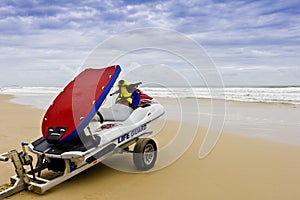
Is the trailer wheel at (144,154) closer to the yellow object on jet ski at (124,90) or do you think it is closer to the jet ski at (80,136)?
the jet ski at (80,136)

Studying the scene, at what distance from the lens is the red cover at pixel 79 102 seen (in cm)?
403

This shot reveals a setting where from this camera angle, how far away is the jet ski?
3881 millimetres

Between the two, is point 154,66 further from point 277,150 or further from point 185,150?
point 277,150

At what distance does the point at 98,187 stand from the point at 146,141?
1158mm

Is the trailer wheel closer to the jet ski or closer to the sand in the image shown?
the jet ski

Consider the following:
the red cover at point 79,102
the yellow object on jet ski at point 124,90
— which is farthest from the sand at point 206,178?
the yellow object on jet ski at point 124,90

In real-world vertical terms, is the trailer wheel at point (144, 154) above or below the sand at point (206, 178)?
A: above

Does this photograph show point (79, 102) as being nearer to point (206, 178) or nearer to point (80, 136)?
point (80, 136)

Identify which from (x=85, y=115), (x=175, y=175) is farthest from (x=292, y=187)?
(x=85, y=115)

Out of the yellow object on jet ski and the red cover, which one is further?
the yellow object on jet ski

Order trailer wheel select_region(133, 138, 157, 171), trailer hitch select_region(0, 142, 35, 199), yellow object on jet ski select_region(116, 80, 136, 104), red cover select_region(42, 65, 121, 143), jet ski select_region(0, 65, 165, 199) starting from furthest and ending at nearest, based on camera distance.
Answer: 1. yellow object on jet ski select_region(116, 80, 136, 104)
2. trailer wheel select_region(133, 138, 157, 171)
3. red cover select_region(42, 65, 121, 143)
4. jet ski select_region(0, 65, 165, 199)
5. trailer hitch select_region(0, 142, 35, 199)

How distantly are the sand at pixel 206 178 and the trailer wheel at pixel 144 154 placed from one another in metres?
0.17

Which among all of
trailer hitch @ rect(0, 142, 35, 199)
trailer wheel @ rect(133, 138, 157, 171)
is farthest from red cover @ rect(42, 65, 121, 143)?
trailer wheel @ rect(133, 138, 157, 171)

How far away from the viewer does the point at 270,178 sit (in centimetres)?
457
